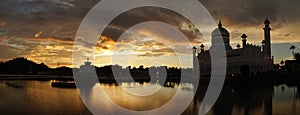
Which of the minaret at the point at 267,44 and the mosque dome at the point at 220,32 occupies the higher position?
the mosque dome at the point at 220,32

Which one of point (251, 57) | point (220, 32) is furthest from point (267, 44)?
point (220, 32)

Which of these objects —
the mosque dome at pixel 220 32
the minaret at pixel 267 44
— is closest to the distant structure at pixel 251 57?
the minaret at pixel 267 44

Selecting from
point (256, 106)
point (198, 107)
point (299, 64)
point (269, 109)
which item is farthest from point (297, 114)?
point (299, 64)

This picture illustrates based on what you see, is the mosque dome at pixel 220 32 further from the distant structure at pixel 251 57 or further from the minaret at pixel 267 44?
the minaret at pixel 267 44

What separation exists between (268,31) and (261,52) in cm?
524

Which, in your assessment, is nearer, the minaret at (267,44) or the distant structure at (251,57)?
the distant structure at (251,57)

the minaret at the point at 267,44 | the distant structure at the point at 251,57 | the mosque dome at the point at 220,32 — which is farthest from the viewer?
the mosque dome at the point at 220,32

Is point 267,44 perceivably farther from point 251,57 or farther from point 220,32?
point 220,32

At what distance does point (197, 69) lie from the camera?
270 feet

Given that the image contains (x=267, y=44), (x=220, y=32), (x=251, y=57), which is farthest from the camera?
(x=220, y=32)

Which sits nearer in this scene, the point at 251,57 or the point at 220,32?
the point at 251,57

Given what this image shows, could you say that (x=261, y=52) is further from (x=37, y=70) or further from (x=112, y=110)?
(x=37, y=70)

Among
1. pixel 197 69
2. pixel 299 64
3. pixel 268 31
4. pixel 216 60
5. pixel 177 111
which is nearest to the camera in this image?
pixel 177 111

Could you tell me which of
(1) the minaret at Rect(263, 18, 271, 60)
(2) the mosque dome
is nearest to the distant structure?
(1) the minaret at Rect(263, 18, 271, 60)
